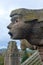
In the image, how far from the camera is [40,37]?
6.53ft

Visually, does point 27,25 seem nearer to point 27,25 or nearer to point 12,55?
point 27,25

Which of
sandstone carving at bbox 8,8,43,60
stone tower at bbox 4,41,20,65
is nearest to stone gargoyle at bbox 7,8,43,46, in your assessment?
sandstone carving at bbox 8,8,43,60

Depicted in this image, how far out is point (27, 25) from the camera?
1.98 meters

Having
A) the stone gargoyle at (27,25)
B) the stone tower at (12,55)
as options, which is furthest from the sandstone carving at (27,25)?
the stone tower at (12,55)

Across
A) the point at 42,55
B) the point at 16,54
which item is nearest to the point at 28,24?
the point at 42,55

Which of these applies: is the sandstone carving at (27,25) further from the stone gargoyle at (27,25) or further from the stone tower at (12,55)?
the stone tower at (12,55)

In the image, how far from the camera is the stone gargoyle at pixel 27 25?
6.48 feet

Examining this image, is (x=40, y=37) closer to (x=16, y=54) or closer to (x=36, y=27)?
(x=36, y=27)

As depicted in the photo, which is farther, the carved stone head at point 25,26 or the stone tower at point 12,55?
the stone tower at point 12,55

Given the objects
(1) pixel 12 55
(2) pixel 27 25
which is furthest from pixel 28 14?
(1) pixel 12 55

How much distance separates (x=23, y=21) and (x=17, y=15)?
0.24 feet

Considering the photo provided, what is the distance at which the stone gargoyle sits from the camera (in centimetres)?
198

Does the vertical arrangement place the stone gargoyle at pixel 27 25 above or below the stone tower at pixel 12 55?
above

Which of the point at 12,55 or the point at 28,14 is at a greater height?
the point at 28,14
